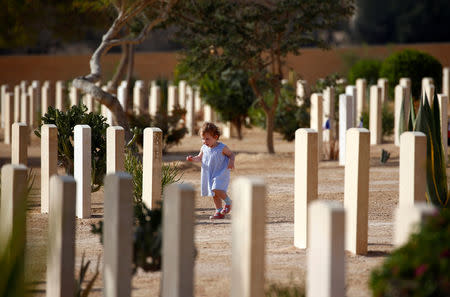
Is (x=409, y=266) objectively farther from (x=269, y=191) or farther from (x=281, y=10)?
(x=281, y=10)

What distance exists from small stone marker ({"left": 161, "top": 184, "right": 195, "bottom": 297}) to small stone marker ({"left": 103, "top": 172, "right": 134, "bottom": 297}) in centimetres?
26

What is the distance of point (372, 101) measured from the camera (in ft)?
47.9

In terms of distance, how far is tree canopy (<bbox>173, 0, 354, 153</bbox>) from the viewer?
1246cm

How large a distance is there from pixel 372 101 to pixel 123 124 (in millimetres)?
5443

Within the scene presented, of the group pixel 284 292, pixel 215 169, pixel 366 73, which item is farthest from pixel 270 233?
pixel 366 73

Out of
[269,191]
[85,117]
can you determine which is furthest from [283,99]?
[85,117]

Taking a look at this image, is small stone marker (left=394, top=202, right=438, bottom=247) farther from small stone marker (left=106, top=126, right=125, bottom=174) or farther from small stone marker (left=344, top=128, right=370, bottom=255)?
small stone marker (left=106, top=126, right=125, bottom=174)

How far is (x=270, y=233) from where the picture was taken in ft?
22.0

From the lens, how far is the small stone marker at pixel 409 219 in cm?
301

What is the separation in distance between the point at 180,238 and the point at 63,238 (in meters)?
0.68

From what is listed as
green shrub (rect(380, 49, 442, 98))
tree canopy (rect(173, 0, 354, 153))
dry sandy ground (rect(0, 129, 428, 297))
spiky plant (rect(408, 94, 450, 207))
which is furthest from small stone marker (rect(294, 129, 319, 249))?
green shrub (rect(380, 49, 442, 98))

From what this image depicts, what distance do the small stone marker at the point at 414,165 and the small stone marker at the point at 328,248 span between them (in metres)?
1.62

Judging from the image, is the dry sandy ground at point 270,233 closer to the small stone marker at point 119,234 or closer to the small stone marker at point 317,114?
the small stone marker at point 119,234

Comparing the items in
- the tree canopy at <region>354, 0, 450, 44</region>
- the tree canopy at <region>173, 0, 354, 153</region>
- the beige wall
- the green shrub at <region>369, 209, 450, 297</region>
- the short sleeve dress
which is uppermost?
the tree canopy at <region>354, 0, 450, 44</region>
